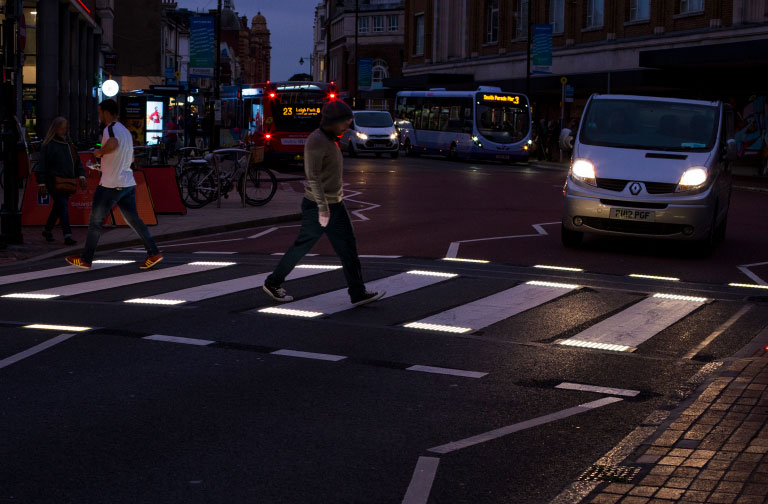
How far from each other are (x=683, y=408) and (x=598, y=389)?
813 millimetres

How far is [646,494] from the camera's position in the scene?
476cm

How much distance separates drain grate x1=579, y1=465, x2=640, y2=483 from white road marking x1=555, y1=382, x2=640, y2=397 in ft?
5.70

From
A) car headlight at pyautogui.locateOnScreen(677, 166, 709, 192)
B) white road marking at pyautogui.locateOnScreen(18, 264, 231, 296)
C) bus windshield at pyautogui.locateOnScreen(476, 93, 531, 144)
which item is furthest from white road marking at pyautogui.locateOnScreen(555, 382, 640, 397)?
bus windshield at pyautogui.locateOnScreen(476, 93, 531, 144)

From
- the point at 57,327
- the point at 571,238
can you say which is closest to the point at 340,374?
the point at 57,327

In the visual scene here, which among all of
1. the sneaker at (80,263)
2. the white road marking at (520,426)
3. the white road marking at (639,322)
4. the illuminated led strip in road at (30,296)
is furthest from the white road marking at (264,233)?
the white road marking at (520,426)

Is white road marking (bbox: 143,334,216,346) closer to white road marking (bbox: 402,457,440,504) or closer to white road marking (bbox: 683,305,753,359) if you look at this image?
white road marking (bbox: 402,457,440,504)

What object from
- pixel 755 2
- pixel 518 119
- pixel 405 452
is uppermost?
pixel 755 2

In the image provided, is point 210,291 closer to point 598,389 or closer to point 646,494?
point 598,389

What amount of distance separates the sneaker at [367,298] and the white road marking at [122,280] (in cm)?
269

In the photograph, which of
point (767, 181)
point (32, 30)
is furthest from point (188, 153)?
point (767, 181)

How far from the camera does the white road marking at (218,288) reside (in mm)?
10586

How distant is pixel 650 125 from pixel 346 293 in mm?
6244

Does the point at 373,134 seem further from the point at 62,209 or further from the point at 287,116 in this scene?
the point at 62,209

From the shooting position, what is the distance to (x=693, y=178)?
14.3 meters
